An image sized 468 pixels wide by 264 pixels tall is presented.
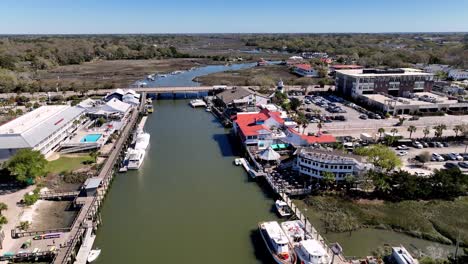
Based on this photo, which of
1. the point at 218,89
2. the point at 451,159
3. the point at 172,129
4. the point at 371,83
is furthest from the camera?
the point at 218,89

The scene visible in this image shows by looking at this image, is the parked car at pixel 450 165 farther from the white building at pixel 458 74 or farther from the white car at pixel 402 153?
the white building at pixel 458 74

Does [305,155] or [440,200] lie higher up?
[305,155]

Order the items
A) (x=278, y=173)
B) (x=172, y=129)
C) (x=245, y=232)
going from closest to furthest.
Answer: (x=245, y=232) → (x=278, y=173) → (x=172, y=129)

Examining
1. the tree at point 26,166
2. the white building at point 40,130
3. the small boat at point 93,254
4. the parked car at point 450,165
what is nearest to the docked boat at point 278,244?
the small boat at point 93,254

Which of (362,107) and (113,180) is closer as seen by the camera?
(113,180)

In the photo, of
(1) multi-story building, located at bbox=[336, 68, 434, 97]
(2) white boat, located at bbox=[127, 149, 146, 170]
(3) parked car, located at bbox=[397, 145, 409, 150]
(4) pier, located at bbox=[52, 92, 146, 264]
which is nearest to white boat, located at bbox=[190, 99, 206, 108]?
(2) white boat, located at bbox=[127, 149, 146, 170]

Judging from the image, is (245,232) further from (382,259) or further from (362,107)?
(362,107)

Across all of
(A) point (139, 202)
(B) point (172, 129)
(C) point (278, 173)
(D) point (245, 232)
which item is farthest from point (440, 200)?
(B) point (172, 129)

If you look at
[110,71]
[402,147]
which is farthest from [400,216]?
[110,71]
